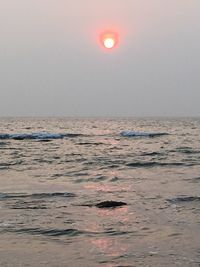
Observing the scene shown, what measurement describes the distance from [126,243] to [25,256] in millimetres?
1885

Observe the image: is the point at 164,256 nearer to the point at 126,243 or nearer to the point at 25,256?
the point at 126,243

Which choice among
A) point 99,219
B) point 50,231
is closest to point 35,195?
point 99,219

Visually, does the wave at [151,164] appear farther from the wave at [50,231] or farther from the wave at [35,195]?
the wave at [50,231]

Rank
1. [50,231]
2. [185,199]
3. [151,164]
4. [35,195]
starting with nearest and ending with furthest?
[50,231], [185,199], [35,195], [151,164]

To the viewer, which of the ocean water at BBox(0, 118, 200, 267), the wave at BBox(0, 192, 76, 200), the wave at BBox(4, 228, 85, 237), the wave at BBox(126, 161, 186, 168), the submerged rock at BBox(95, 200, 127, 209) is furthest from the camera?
the wave at BBox(126, 161, 186, 168)

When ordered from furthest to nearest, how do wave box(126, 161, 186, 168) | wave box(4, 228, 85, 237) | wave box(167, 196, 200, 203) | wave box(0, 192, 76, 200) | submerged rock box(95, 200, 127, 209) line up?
wave box(126, 161, 186, 168) → wave box(0, 192, 76, 200) → wave box(167, 196, 200, 203) → submerged rock box(95, 200, 127, 209) → wave box(4, 228, 85, 237)

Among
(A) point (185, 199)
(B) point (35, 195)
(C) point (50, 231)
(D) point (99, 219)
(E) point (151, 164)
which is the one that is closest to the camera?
(C) point (50, 231)

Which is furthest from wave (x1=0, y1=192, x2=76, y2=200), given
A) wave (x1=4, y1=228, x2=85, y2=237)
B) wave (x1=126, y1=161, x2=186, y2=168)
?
wave (x1=126, y1=161, x2=186, y2=168)

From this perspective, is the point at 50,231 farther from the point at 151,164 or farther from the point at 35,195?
the point at 151,164

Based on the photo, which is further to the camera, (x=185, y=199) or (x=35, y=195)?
(x=35, y=195)

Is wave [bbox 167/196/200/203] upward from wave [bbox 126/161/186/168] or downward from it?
upward

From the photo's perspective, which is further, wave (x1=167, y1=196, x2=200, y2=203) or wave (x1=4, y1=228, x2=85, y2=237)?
wave (x1=167, y1=196, x2=200, y2=203)

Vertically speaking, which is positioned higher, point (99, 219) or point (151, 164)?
point (99, 219)

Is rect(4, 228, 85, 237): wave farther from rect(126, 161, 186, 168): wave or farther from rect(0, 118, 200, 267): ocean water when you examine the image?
rect(126, 161, 186, 168): wave
